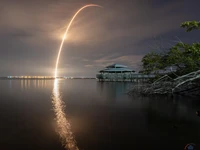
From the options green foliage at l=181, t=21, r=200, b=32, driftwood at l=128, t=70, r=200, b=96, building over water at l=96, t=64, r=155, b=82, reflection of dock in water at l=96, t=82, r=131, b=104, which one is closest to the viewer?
green foliage at l=181, t=21, r=200, b=32

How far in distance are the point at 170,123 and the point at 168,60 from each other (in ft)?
44.8

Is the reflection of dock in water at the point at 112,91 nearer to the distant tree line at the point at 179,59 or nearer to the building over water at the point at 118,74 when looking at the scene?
the distant tree line at the point at 179,59

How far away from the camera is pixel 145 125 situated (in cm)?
926

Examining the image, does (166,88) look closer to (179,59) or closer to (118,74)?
(179,59)

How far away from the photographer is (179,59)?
20.8 metres

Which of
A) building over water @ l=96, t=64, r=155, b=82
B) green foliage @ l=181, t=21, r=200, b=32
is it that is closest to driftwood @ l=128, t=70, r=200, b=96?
green foliage @ l=181, t=21, r=200, b=32

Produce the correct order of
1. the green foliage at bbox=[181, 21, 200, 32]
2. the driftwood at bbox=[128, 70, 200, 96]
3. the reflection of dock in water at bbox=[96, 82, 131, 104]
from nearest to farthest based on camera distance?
the green foliage at bbox=[181, 21, 200, 32] → the reflection of dock in water at bbox=[96, 82, 131, 104] → the driftwood at bbox=[128, 70, 200, 96]

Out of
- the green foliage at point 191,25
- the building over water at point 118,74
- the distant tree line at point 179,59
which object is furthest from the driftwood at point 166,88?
the building over water at point 118,74

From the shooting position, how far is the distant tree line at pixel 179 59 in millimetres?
16219

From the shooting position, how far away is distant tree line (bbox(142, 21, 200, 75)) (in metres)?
16.2

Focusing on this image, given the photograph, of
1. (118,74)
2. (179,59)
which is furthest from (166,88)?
(118,74)

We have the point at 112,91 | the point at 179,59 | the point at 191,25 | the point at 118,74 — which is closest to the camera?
the point at 191,25

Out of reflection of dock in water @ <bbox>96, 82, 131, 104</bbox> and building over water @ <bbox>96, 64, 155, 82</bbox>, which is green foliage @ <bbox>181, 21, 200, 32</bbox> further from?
building over water @ <bbox>96, 64, 155, 82</bbox>

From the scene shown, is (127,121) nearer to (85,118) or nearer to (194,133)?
(85,118)
